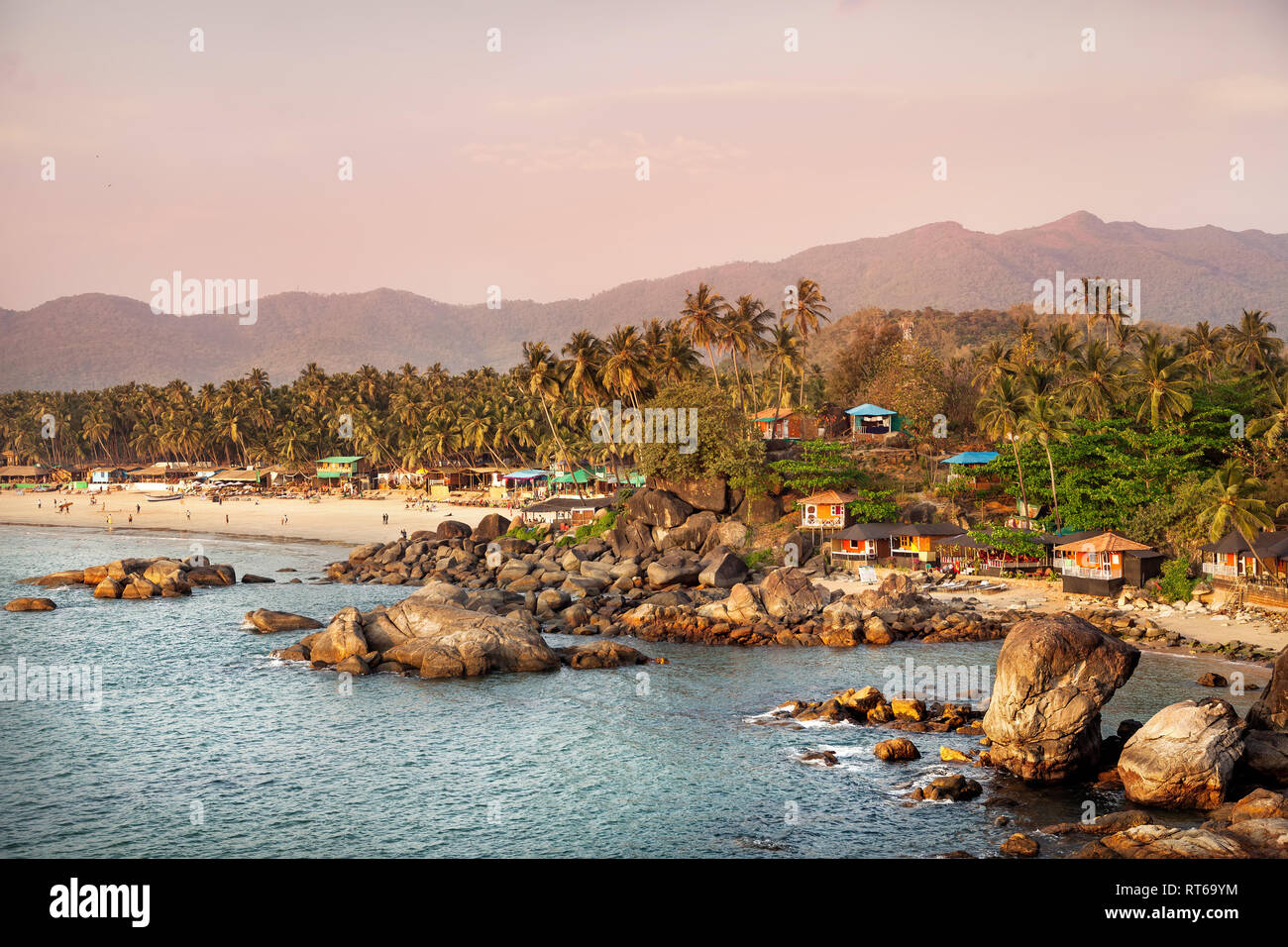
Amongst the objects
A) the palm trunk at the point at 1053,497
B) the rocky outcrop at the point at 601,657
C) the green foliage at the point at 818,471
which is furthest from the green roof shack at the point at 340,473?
the palm trunk at the point at 1053,497

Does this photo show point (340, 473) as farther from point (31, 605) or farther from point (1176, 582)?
point (1176, 582)

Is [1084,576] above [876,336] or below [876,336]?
below

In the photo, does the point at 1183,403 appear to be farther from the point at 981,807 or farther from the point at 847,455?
the point at 981,807

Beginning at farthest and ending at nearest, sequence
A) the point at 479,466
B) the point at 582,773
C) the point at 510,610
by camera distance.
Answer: the point at 479,466 < the point at 510,610 < the point at 582,773

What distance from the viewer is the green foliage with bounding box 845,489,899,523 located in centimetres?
6006

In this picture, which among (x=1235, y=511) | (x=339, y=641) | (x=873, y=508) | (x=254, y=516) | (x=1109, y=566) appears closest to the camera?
(x=339, y=641)

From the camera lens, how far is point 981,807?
77.8 ft

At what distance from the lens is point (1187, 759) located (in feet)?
75.4

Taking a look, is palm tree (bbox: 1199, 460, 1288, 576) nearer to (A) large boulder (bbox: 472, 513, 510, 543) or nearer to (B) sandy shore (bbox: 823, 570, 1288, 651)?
(B) sandy shore (bbox: 823, 570, 1288, 651)

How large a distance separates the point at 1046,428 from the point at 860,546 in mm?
12388

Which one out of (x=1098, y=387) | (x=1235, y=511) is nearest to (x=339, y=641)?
(x=1235, y=511)

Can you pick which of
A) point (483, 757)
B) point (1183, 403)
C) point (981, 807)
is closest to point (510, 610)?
point (483, 757)

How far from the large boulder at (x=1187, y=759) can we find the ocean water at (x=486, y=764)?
951 millimetres
